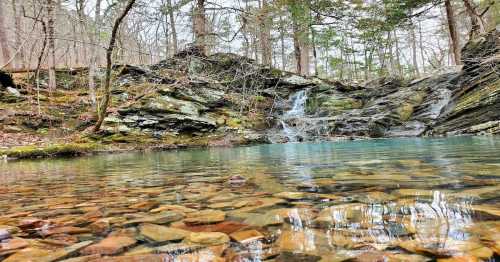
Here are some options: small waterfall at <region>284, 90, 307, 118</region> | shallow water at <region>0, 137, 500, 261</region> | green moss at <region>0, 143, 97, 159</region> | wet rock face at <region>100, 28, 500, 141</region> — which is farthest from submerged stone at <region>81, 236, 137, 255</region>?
small waterfall at <region>284, 90, 307, 118</region>

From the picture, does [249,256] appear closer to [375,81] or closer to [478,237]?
[478,237]

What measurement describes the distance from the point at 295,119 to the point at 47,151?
30.0 feet

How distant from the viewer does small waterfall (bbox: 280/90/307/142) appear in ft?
44.9

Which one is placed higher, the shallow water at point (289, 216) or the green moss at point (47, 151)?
the green moss at point (47, 151)

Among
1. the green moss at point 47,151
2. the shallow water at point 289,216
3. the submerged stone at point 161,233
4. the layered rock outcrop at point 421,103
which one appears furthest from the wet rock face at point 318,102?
the submerged stone at point 161,233

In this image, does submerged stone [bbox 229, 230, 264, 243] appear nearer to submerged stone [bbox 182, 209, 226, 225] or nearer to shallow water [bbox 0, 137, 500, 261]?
shallow water [bbox 0, 137, 500, 261]

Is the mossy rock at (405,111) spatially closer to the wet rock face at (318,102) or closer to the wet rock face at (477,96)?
the wet rock face at (318,102)

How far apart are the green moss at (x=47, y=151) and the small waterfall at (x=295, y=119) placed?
6.97m

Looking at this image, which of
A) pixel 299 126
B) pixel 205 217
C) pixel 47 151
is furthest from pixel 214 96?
pixel 205 217

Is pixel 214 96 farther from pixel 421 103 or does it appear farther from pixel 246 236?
pixel 246 236

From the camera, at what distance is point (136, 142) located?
11484 millimetres

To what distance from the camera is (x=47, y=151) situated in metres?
9.19

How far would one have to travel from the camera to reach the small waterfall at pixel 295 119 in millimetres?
13688

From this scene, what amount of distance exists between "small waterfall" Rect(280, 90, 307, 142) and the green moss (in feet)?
22.9
